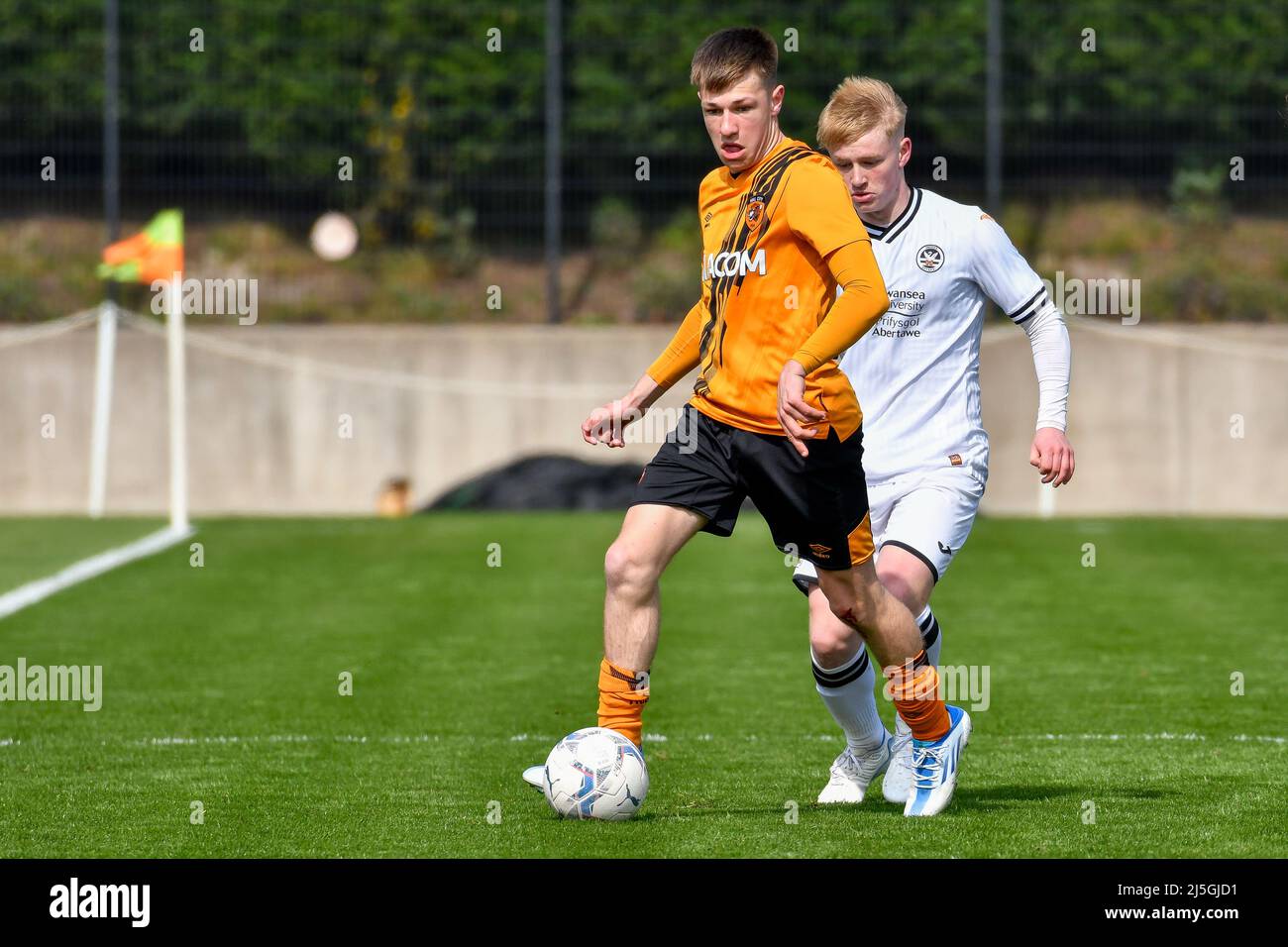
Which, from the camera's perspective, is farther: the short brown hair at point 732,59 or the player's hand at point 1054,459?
the player's hand at point 1054,459

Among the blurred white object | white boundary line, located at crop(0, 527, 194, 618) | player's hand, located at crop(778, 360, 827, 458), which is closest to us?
player's hand, located at crop(778, 360, 827, 458)

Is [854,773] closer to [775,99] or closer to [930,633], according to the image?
[930,633]

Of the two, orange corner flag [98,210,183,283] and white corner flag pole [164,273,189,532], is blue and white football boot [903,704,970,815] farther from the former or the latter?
orange corner flag [98,210,183,283]

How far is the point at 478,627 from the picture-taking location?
1083 centimetres

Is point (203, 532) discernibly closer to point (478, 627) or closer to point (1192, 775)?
point (478, 627)

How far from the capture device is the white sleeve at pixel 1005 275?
6.23 m

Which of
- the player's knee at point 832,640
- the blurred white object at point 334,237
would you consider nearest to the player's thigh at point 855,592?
the player's knee at point 832,640

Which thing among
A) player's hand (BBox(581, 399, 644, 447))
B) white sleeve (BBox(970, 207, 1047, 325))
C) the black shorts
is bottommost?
the black shorts

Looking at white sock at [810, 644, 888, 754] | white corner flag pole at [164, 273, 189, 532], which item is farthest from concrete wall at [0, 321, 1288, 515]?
white sock at [810, 644, 888, 754]

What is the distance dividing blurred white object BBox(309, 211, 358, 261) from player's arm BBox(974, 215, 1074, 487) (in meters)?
14.1

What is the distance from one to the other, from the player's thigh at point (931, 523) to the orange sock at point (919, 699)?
0.80 ft

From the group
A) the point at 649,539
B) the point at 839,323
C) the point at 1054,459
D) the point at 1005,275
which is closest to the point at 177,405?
the point at 1005,275

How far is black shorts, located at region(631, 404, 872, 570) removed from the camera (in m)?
5.54

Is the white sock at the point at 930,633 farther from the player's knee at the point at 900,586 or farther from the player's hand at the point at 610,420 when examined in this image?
the player's hand at the point at 610,420
